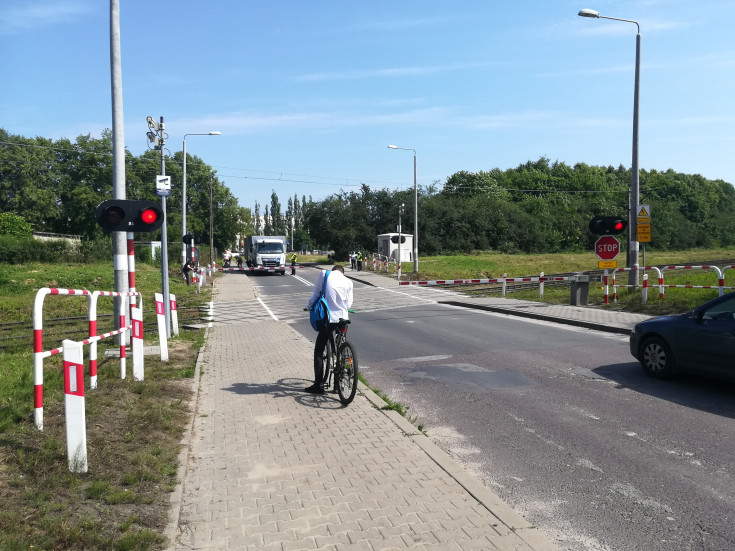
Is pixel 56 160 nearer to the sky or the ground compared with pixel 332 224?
nearer to the sky

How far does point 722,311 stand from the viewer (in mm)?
7523

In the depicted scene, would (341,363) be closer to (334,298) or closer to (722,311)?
(334,298)

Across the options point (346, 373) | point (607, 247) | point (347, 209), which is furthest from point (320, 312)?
point (347, 209)

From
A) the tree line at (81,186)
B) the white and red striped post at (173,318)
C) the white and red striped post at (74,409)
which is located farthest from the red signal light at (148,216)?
the tree line at (81,186)

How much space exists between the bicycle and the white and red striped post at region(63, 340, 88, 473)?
2.95 meters

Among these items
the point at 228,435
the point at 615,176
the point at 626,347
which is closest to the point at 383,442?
the point at 228,435

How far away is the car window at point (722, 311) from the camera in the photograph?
7.41 m

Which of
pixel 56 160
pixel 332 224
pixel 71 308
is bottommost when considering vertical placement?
pixel 71 308

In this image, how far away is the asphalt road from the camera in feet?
13.2

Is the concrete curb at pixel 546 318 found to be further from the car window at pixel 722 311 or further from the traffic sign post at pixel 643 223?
the car window at pixel 722 311

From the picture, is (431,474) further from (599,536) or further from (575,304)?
(575,304)

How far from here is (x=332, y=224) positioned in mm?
65625

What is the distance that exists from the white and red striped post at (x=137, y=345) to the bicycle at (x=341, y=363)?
2398 mm

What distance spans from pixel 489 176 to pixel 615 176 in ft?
114
